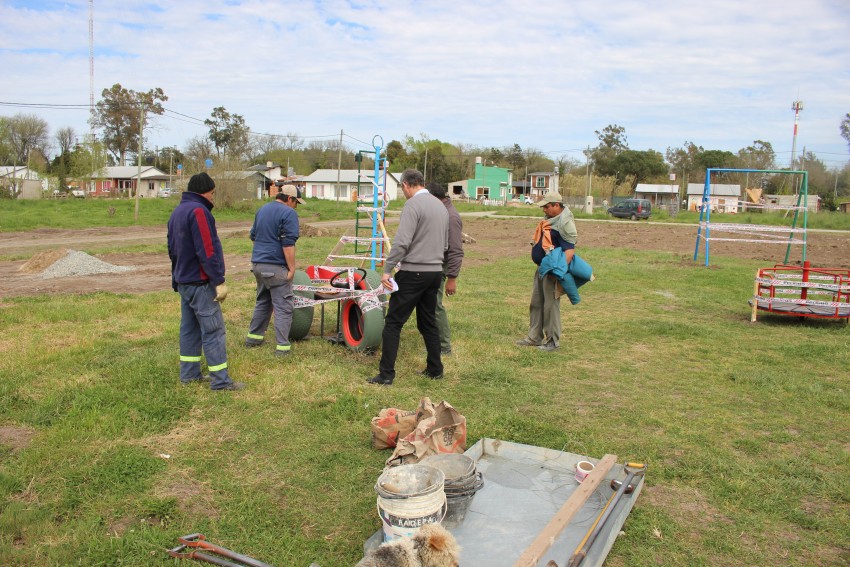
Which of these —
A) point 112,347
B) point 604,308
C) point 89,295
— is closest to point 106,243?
point 89,295

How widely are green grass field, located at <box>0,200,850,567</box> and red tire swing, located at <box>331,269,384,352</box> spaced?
286mm

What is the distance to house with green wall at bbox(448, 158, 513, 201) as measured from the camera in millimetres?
85031

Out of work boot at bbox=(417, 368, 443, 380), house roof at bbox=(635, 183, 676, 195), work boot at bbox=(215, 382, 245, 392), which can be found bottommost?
work boot at bbox=(215, 382, 245, 392)

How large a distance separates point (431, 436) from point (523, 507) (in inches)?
31.0

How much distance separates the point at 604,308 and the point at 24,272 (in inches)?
485

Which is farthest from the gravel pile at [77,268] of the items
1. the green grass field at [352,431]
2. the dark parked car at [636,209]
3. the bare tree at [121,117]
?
the bare tree at [121,117]

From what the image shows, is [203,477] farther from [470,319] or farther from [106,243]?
[106,243]

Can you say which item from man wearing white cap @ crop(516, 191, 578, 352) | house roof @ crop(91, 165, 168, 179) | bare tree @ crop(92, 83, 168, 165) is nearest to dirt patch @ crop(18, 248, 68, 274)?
man wearing white cap @ crop(516, 191, 578, 352)

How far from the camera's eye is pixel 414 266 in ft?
20.0

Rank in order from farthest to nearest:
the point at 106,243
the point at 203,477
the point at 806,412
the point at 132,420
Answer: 1. the point at 106,243
2. the point at 806,412
3. the point at 132,420
4. the point at 203,477

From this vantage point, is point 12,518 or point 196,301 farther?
point 196,301

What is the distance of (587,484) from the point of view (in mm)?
3859

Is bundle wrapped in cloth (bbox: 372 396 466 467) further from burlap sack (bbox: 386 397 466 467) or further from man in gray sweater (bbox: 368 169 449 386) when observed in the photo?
man in gray sweater (bbox: 368 169 449 386)

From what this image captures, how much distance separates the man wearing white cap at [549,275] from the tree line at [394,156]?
139ft
